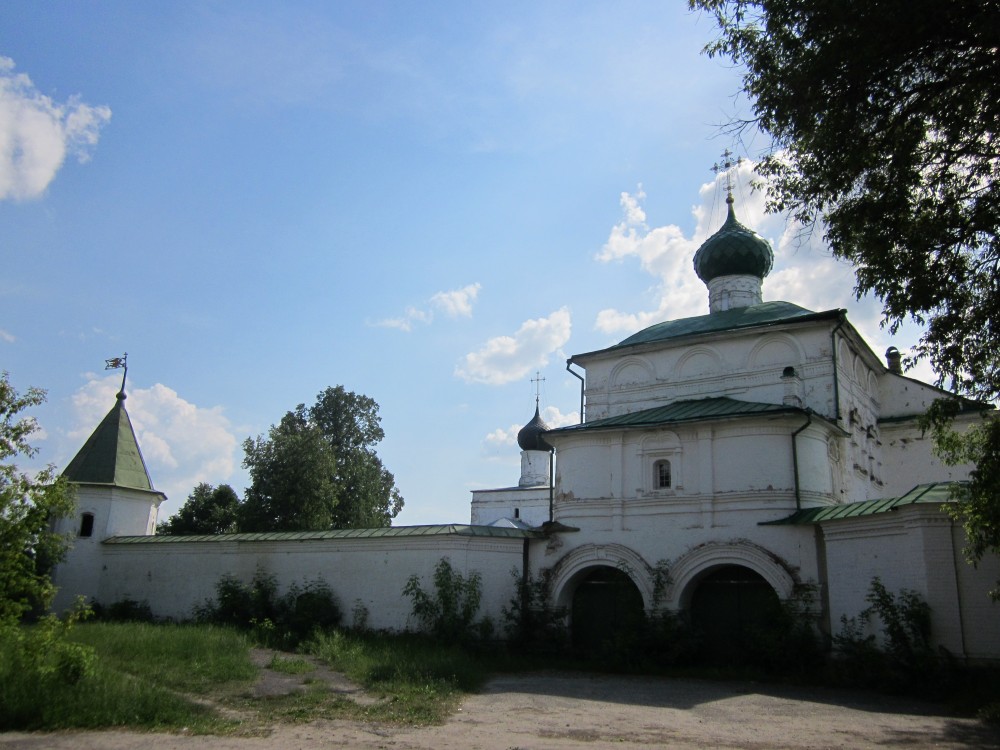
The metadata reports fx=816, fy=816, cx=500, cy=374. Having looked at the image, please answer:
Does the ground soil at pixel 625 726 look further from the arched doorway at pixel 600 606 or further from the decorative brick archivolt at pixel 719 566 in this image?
the arched doorway at pixel 600 606

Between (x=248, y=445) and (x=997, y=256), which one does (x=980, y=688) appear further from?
(x=248, y=445)

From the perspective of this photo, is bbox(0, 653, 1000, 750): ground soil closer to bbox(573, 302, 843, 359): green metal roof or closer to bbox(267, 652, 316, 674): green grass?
bbox(267, 652, 316, 674): green grass

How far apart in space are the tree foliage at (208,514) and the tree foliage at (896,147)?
24.5 metres

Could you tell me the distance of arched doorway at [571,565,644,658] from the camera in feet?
47.6

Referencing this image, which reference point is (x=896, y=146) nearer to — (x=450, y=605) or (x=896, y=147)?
(x=896, y=147)

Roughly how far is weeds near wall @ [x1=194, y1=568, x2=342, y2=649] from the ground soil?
14.4 feet

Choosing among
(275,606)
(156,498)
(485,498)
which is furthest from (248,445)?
(275,606)

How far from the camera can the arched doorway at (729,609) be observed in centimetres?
1323

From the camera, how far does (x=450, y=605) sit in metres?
14.7

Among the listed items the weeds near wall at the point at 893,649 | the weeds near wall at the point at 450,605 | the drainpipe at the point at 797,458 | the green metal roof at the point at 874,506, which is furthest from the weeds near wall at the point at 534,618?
the weeds near wall at the point at 893,649

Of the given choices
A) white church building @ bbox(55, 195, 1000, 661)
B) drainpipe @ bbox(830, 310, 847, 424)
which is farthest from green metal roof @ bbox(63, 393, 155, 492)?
drainpipe @ bbox(830, 310, 847, 424)

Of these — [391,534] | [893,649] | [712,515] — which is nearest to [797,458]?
[712,515]

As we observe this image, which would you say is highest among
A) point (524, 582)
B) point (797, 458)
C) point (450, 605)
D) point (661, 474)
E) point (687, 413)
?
point (687, 413)

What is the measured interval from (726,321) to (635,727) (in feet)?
34.2
